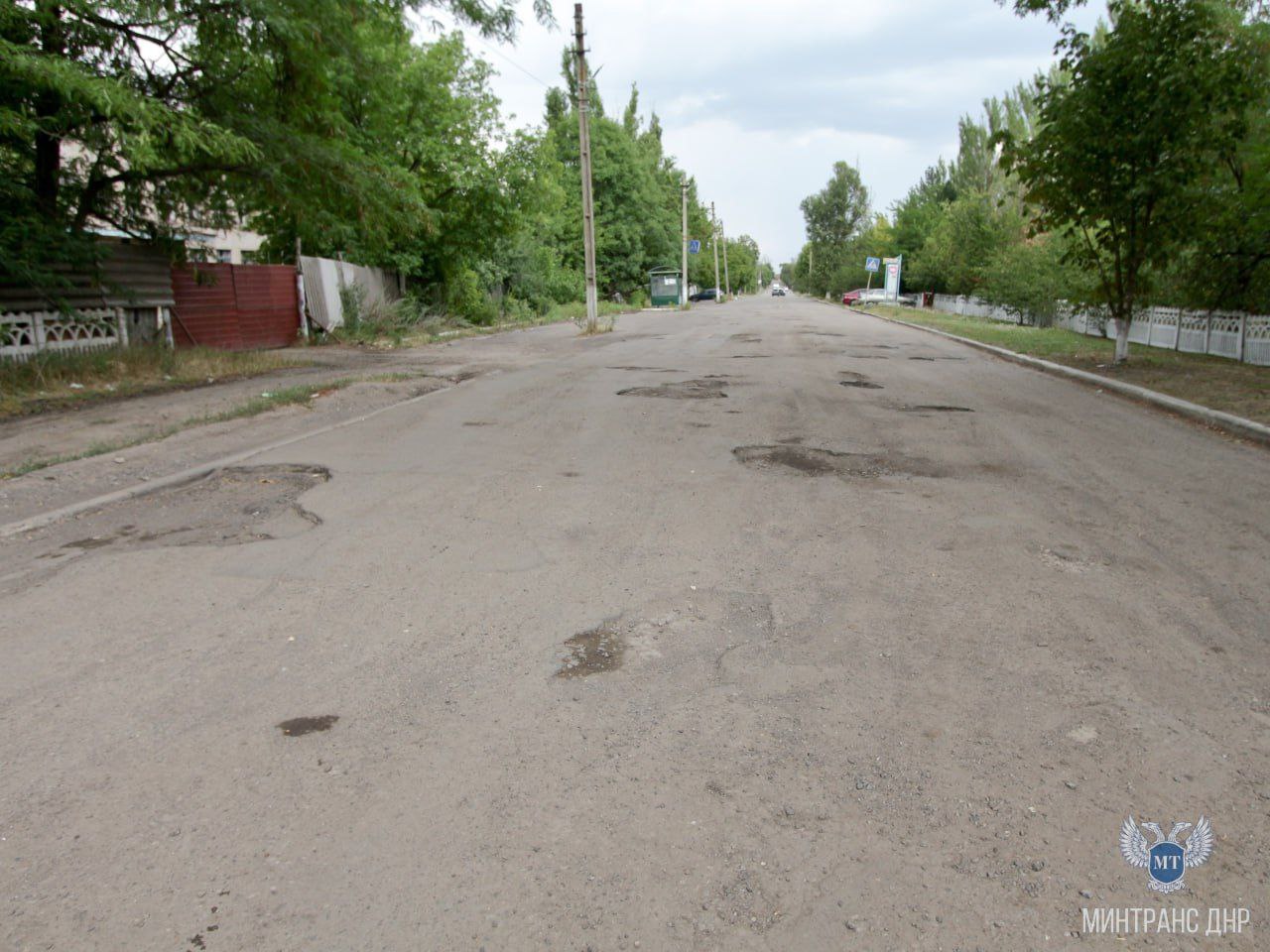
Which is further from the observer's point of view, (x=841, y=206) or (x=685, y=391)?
(x=841, y=206)

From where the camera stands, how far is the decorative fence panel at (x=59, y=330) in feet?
41.7

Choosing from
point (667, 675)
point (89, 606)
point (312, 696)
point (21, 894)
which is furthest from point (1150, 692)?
point (89, 606)

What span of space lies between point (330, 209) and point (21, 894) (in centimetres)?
1675

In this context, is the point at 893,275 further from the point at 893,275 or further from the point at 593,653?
the point at 593,653

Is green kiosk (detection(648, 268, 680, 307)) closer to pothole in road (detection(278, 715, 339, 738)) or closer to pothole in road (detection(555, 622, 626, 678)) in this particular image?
pothole in road (detection(555, 622, 626, 678))

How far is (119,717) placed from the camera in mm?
3275

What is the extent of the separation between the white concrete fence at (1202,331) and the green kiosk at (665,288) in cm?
3708

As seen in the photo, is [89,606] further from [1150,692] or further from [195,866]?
[1150,692]

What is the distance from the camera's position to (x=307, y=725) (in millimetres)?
3213

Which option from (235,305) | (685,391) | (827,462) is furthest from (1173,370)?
(235,305)

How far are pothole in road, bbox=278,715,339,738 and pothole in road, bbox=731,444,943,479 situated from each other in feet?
15.2

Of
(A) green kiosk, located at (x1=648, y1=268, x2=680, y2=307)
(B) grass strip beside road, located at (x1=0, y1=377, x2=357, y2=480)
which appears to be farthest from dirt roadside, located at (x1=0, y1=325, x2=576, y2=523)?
(A) green kiosk, located at (x1=648, y1=268, x2=680, y2=307)

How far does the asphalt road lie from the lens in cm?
234

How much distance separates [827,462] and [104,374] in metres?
10.9
